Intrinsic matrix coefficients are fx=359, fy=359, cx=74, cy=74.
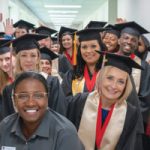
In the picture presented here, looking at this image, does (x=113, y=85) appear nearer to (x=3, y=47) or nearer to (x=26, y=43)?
(x=26, y=43)

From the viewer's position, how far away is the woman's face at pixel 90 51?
3846 mm

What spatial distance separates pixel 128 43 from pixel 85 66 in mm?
1021

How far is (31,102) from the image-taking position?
7.29 ft

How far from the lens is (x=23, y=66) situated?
3.30 metres

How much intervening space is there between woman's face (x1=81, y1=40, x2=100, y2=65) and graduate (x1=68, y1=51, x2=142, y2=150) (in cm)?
63

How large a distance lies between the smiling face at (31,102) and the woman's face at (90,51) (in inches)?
64.7

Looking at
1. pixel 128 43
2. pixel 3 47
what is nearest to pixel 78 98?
pixel 3 47

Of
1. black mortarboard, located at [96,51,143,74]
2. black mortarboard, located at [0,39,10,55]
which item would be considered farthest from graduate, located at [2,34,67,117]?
black mortarboard, located at [0,39,10,55]

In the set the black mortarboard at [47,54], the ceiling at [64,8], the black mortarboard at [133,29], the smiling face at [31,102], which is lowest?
the smiling face at [31,102]

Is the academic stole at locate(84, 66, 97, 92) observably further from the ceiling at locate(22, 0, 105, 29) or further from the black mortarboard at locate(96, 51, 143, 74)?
the ceiling at locate(22, 0, 105, 29)

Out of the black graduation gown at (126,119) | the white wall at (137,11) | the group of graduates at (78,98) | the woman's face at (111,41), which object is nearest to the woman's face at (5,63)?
the group of graduates at (78,98)

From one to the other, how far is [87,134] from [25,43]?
1.12 metres

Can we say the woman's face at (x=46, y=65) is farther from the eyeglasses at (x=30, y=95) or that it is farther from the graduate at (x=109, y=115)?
the eyeglasses at (x=30, y=95)

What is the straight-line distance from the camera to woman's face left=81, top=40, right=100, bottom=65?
3846 mm
